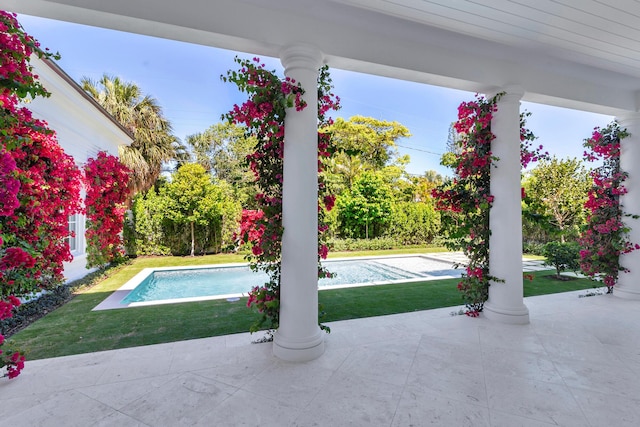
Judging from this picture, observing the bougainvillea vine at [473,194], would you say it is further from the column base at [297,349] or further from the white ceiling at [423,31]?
the column base at [297,349]

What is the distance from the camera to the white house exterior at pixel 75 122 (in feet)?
16.4

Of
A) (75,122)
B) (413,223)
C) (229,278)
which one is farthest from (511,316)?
(413,223)

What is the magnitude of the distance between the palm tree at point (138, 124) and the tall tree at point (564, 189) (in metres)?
15.5

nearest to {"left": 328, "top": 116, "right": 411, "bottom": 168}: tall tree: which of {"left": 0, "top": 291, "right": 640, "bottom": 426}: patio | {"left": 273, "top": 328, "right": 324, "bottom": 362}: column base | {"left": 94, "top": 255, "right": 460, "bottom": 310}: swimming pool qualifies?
{"left": 94, "top": 255, "right": 460, "bottom": 310}: swimming pool

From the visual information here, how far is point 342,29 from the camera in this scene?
9.65 ft

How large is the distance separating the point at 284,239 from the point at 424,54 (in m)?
2.55

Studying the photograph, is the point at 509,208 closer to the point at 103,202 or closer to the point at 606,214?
the point at 606,214

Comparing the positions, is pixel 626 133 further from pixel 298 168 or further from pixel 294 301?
pixel 294 301

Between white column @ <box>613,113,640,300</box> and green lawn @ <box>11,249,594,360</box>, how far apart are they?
113 cm

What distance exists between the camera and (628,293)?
497 centimetres

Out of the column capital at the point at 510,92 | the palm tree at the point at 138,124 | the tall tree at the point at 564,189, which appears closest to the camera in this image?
the column capital at the point at 510,92

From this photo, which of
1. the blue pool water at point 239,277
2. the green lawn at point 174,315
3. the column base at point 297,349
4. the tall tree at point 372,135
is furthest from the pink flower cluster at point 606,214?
the tall tree at point 372,135

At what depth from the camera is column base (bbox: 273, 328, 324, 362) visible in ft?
9.29

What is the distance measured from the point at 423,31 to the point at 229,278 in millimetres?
6938
